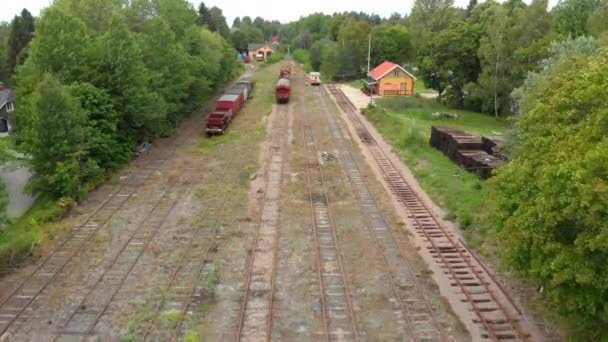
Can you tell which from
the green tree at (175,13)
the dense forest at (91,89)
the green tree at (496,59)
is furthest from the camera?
the green tree at (496,59)

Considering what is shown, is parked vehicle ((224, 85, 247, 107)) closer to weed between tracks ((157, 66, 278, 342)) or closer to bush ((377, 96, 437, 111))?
weed between tracks ((157, 66, 278, 342))

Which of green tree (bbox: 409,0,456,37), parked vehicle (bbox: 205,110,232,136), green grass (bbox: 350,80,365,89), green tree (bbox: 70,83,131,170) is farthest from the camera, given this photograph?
green tree (bbox: 409,0,456,37)

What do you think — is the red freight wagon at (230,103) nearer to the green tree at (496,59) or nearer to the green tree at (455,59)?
the green tree at (455,59)

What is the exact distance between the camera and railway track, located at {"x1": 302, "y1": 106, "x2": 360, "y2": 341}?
589 inches

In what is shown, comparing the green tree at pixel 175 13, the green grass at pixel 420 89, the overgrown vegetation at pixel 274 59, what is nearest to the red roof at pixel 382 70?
the green grass at pixel 420 89

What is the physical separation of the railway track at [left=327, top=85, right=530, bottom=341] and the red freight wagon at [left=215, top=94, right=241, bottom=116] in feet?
70.6

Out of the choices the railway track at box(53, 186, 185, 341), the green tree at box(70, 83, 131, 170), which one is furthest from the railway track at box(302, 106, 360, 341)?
the green tree at box(70, 83, 131, 170)

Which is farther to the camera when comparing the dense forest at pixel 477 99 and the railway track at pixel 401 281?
the railway track at pixel 401 281

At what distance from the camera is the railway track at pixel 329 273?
14969mm

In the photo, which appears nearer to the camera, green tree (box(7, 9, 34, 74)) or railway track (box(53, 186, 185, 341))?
railway track (box(53, 186, 185, 341))

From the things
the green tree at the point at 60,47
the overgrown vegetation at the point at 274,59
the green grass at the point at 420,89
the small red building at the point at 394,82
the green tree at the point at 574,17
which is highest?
the green tree at the point at 574,17

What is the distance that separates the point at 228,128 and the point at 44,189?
21.2 m

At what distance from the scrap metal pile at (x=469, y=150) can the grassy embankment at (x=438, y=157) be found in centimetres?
44

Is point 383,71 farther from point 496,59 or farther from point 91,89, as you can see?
point 91,89
